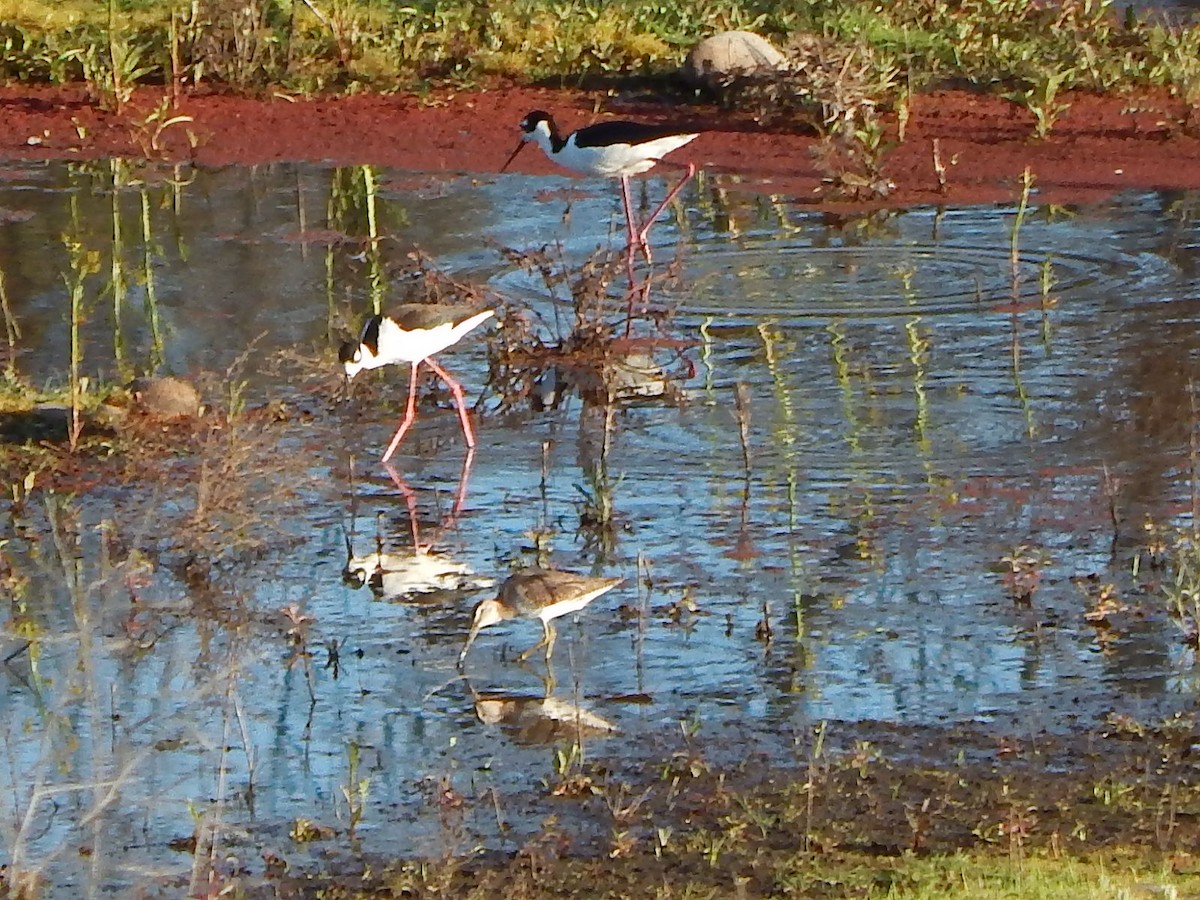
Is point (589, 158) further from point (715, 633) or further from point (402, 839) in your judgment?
point (402, 839)

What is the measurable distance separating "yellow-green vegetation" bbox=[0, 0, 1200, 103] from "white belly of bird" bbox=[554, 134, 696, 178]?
177 inches

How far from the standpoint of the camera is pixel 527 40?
61.3 ft

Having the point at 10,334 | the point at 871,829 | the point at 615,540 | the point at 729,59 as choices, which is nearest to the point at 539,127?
the point at 10,334

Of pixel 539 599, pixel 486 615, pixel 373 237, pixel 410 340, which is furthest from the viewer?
pixel 373 237

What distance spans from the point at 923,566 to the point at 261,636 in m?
2.19

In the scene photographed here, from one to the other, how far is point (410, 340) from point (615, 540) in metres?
1.62

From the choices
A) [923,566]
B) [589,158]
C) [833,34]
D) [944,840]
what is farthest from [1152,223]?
[944,840]

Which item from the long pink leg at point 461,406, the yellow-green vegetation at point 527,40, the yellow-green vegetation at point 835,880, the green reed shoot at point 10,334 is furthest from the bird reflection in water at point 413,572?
the yellow-green vegetation at point 527,40

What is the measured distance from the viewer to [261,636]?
7.23m

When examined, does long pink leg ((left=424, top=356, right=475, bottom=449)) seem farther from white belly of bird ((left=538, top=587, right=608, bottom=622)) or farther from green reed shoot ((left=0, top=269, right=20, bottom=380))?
white belly of bird ((left=538, top=587, right=608, bottom=622))

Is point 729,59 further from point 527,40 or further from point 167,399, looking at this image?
point 167,399

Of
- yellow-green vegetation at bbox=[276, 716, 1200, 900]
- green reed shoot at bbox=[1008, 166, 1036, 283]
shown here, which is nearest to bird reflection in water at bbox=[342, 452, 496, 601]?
yellow-green vegetation at bbox=[276, 716, 1200, 900]

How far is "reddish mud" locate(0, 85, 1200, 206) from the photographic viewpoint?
1476 cm

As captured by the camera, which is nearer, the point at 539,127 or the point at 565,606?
the point at 565,606
